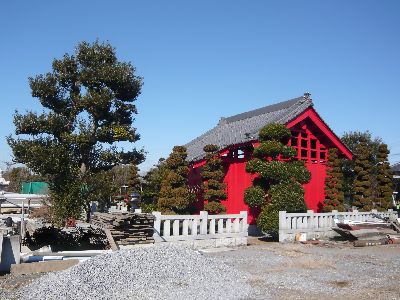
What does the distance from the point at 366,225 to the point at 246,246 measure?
499cm

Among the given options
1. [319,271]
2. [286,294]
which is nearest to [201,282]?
[286,294]

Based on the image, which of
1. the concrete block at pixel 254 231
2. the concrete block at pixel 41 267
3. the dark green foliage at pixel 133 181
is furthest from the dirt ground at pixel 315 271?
the dark green foliage at pixel 133 181

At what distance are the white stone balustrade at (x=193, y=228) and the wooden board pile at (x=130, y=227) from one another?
0.22 m

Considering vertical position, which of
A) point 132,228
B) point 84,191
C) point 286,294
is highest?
point 84,191

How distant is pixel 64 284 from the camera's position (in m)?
6.64

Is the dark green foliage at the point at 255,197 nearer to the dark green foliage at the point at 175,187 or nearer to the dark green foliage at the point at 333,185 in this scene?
the dark green foliage at the point at 175,187

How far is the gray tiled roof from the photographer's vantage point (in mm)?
17875

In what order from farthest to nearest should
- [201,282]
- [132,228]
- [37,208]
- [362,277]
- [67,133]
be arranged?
1. [37,208]
2. [67,133]
3. [132,228]
4. [362,277]
5. [201,282]

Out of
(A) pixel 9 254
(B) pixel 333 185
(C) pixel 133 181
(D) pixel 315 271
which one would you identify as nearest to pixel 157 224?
(A) pixel 9 254

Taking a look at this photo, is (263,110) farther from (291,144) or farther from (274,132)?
(274,132)

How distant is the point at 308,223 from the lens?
1497 cm

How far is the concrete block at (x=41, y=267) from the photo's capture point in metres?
8.05

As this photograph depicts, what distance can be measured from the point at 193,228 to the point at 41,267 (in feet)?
16.1

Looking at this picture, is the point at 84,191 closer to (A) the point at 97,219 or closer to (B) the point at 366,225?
(A) the point at 97,219
